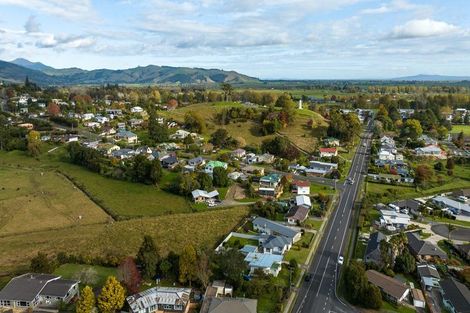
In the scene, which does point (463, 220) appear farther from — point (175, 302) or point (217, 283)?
point (175, 302)

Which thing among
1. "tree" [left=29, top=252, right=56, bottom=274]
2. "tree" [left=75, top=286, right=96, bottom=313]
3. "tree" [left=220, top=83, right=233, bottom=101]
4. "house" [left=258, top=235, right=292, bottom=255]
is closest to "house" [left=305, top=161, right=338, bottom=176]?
"house" [left=258, top=235, right=292, bottom=255]

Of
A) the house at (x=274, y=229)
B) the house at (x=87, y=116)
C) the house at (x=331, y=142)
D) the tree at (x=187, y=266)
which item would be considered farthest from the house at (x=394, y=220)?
the house at (x=87, y=116)

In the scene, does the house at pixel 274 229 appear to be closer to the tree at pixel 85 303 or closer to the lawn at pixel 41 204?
the lawn at pixel 41 204

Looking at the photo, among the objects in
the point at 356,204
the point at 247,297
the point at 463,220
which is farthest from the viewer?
the point at 356,204

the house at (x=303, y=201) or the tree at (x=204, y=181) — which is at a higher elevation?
the tree at (x=204, y=181)

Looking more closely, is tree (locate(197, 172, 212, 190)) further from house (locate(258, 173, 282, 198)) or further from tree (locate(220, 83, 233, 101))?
tree (locate(220, 83, 233, 101))

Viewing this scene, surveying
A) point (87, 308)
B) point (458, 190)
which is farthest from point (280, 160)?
point (87, 308)

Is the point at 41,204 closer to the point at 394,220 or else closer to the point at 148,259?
the point at 148,259
